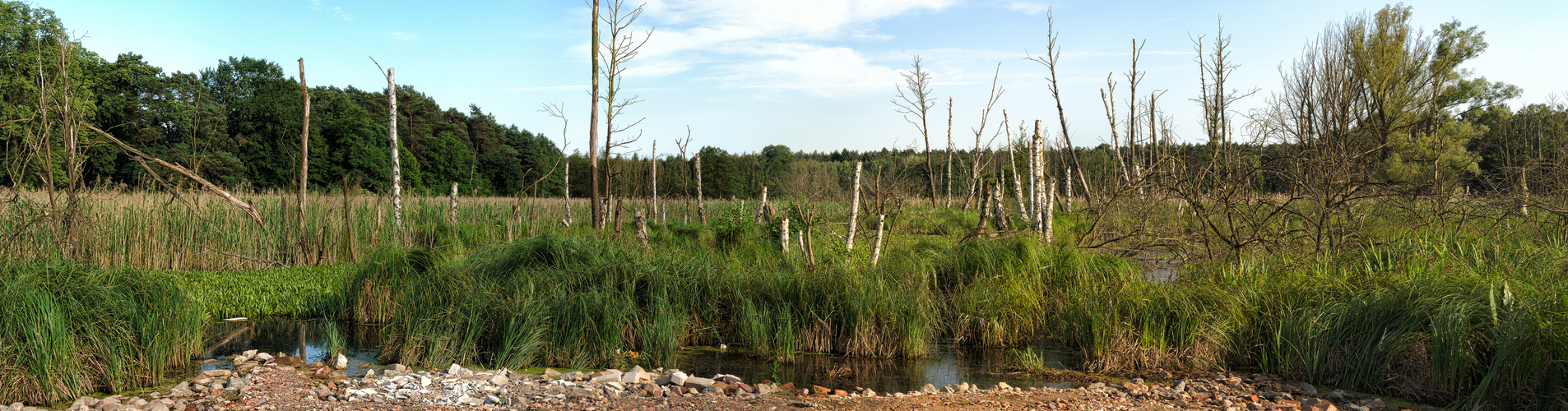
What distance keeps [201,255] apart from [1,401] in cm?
721

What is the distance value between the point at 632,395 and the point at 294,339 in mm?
4558

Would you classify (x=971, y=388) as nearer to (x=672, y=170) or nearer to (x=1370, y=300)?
(x=1370, y=300)

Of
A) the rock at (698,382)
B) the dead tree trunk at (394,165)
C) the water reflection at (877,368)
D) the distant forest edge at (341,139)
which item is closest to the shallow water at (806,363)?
the water reflection at (877,368)

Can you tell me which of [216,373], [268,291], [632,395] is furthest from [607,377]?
[268,291]

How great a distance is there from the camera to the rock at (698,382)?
16.7 feet

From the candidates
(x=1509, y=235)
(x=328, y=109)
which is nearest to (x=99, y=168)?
(x=328, y=109)

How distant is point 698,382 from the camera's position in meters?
5.14

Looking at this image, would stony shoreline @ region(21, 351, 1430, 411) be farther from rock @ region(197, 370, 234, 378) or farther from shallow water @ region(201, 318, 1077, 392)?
shallow water @ region(201, 318, 1077, 392)

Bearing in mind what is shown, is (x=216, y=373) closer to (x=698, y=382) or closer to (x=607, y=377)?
(x=607, y=377)

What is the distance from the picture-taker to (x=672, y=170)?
37719mm

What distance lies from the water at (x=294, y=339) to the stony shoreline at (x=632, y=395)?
2.30 feet

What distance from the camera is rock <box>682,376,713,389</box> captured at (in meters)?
5.10

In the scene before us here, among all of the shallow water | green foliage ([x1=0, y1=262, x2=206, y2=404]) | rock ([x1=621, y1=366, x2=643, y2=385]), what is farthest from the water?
rock ([x1=621, y1=366, x2=643, y2=385])

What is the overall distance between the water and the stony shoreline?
0.70 metres
